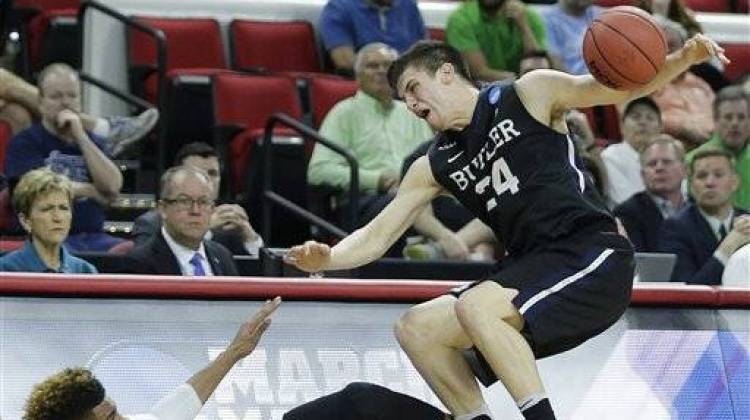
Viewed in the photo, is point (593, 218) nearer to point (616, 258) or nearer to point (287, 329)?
point (616, 258)

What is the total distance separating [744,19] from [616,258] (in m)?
7.40

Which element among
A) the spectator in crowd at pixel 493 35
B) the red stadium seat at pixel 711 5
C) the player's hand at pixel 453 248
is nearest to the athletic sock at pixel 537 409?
the player's hand at pixel 453 248

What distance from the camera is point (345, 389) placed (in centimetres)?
554

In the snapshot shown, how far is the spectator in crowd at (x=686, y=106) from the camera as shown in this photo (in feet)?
36.8

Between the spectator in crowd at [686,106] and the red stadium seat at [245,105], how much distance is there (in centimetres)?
238

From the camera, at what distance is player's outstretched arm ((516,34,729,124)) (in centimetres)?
519

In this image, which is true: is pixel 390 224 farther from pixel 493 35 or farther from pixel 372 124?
pixel 493 35

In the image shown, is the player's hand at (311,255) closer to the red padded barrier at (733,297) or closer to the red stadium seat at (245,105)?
the red padded barrier at (733,297)

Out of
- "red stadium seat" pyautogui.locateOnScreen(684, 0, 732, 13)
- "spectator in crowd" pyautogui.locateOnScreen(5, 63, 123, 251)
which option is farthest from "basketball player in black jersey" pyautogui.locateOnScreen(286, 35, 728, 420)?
"red stadium seat" pyautogui.locateOnScreen(684, 0, 732, 13)

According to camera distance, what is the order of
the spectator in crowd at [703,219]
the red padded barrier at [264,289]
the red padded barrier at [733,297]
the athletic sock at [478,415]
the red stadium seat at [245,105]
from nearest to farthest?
the athletic sock at [478,415] → the red padded barrier at [264,289] → the red padded barrier at [733,297] → the spectator in crowd at [703,219] → the red stadium seat at [245,105]

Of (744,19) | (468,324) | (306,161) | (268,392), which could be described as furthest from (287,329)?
(744,19)

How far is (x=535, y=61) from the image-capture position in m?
10.4

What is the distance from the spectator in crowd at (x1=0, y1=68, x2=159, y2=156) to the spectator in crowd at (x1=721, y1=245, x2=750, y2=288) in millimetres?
3290

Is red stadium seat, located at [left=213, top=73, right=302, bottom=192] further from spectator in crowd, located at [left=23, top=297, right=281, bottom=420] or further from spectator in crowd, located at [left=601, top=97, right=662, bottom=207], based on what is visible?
spectator in crowd, located at [left=23, top=297, right=281, bottom=420]
